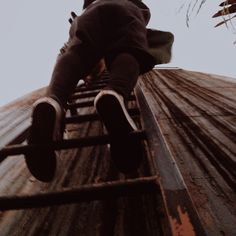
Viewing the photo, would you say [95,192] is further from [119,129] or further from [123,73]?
[123,73]

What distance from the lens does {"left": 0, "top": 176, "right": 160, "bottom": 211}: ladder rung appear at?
1.10 m

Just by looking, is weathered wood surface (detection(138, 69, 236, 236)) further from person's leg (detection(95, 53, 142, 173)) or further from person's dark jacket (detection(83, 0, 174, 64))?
person's dark jacket (detection(83, 0, 174, 64))

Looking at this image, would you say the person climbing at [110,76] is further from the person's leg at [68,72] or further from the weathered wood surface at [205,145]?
the weathered wood surface at [205,145]

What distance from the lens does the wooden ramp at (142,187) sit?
3.63ft

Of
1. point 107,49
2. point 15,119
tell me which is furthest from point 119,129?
point 15,119

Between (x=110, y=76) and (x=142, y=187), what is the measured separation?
726 millimetres

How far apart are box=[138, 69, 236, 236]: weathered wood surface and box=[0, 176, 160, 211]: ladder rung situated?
7 centimetres

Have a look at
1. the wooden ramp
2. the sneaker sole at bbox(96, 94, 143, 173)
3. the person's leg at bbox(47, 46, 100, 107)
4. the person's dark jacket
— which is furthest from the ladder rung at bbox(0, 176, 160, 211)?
the person's dark jacket

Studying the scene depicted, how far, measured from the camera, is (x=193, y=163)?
178 cm

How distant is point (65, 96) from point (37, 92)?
3507 millimetres

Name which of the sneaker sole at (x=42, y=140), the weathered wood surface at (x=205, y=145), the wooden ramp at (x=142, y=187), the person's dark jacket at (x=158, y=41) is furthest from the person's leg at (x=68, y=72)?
the person's dark jacket at (x=158, y=41)

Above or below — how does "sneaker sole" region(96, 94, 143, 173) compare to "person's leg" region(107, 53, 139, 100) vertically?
below

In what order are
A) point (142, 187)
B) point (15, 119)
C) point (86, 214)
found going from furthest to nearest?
point (15, 119) < point (86, 214) < point (142, 187)

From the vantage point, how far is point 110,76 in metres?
1.69
